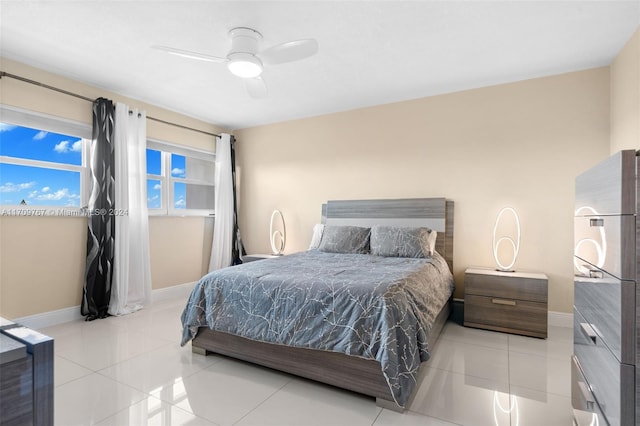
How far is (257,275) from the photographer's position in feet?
7.91

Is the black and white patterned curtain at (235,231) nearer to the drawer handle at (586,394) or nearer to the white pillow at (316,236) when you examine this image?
the white pillow at (316,236)

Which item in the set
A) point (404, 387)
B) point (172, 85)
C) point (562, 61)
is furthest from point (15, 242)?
point (562, 61)

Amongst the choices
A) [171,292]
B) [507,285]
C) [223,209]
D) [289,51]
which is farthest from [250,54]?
[171,292]

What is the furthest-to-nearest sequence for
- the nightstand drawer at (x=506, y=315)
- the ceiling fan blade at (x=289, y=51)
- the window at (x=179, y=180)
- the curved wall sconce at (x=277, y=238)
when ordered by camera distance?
the curved wall sconce at (x=277, y=238) < the window at (x=179, y=180) < the nightstand drawer at (x=506, y=315) < the ceiling fan blade at (x=289, y=51)

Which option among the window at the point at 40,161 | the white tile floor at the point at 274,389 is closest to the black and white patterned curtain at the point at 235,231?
the window at the point at 40,161

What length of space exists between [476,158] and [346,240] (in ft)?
5.73

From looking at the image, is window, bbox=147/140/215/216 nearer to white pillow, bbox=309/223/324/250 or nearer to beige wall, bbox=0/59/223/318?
beige wall, bbox=0/59/223/318

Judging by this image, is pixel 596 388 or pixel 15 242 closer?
pixel 596 388

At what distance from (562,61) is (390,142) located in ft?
6.07

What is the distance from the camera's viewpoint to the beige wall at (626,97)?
2.51 metres

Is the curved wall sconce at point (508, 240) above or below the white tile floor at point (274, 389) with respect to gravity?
above

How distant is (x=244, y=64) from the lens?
2.52 m

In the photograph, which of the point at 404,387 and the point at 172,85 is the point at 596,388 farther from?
the point at 172,85

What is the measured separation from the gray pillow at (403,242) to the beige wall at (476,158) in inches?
20.9
